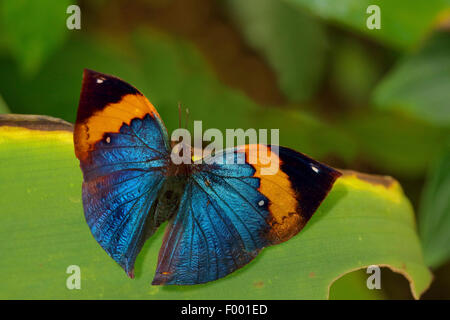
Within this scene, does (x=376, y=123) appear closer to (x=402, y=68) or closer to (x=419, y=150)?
(x=419, y=150)

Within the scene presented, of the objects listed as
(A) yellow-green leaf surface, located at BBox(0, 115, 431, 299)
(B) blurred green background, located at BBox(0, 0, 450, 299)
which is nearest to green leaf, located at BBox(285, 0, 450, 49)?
(B) blurred green background, located at BBox(0, 0, 450, 299)

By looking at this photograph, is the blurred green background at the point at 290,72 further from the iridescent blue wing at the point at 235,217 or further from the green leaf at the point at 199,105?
the iridescent blue wing at the point at 235,217

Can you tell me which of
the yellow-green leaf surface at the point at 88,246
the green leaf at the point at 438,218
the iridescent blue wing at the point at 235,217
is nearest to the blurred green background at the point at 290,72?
the green leaf at the point at 438,218

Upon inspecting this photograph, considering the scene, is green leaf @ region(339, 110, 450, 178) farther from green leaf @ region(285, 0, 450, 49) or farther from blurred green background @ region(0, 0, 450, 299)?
green leaf @ region(285, 0, 450, 49)

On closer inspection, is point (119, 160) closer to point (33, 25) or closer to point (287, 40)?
point (33, 25)

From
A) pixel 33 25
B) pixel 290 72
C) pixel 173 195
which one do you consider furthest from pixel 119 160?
pixel 290 72
